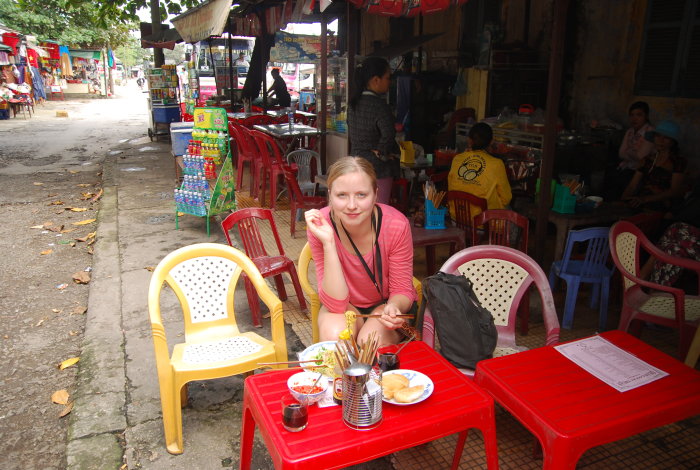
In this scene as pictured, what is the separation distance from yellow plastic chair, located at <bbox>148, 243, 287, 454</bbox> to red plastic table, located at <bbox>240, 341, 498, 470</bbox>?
1.93 feet

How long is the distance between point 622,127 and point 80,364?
7381 millimetres

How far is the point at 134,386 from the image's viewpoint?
3.44 m

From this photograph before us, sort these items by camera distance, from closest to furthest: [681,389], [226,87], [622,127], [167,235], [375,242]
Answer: [681,389]
[375,242]
[167,235]
[622,127]
[226,87]

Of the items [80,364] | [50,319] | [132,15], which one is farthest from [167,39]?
[80,364]

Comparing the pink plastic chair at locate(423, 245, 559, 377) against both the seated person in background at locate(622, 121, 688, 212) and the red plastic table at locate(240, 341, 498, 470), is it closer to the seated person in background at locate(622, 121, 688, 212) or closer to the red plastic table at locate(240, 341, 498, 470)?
the red plastic table at locate(240, 341, 498, 470)

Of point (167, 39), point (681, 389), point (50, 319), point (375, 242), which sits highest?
point (167, 39)

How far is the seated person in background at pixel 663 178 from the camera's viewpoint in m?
5.14

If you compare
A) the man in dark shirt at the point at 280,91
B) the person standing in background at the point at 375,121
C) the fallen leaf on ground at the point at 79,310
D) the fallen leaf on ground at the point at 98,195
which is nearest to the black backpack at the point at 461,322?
the person standing in background at the point at 375,121

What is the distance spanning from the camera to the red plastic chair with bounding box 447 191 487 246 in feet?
15.1

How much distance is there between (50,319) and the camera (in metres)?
4.58

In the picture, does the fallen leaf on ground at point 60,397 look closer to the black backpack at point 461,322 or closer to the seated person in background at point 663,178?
the black backpack at point 461,322

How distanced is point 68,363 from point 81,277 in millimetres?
1834

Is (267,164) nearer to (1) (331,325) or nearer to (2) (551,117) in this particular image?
(2) (551,117)

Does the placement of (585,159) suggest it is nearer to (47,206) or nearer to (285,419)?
(285,419)
